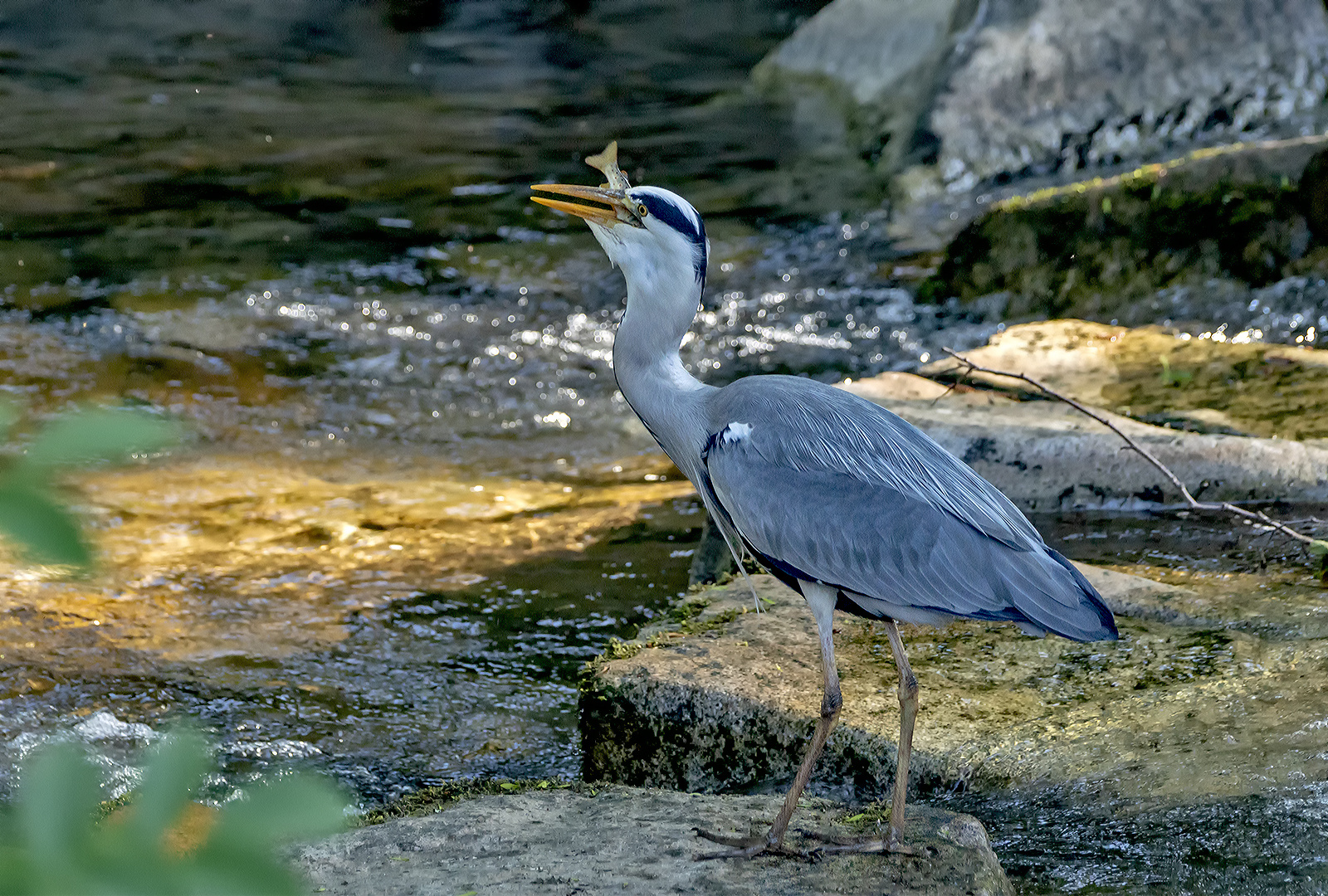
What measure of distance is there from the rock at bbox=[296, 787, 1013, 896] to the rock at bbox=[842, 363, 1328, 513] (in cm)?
232

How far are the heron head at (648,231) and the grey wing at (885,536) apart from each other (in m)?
0.51

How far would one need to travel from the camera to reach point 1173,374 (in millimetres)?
6691

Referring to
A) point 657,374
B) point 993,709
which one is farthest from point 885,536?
point 657,374

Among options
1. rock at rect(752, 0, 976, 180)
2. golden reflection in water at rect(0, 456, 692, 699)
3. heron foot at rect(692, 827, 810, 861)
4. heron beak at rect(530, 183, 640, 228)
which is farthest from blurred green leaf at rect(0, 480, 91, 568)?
rock at rect(752, 0, 976, 180)

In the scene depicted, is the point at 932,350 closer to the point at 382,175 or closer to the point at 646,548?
the point at 646,548

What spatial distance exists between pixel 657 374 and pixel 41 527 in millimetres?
3027

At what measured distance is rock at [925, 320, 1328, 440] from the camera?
5.96 metres

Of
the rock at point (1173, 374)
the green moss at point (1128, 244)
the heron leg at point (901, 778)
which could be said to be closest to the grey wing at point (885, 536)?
the heron leg at point (901, 778)

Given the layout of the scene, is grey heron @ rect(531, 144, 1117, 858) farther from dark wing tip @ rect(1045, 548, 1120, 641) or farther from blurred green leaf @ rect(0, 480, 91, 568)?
blurred green leaf @ rect(0, 480, 91, 568)

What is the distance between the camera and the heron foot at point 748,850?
118 inches

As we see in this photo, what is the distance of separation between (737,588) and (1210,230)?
5397mm

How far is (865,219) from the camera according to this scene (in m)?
11.3

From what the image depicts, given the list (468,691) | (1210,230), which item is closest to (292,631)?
(468,691)

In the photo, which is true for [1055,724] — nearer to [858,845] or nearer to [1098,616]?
[1098,616]
